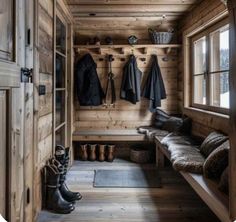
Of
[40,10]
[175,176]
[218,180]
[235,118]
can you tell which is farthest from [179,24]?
[235,118]

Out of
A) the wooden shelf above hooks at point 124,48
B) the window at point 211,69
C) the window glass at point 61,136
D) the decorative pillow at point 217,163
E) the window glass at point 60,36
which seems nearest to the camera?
the decorative pillow at point 217,163

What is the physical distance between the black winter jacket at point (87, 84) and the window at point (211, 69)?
4.86 feet

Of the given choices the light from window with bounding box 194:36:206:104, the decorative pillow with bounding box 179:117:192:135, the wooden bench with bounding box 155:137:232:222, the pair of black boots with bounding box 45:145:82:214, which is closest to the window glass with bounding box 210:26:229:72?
the light from window with bounding box 194:36:206:104

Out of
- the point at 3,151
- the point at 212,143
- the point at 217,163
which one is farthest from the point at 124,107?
the point at 3,151

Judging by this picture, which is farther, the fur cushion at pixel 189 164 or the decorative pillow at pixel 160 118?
the decorative pillow at pixel 160 118

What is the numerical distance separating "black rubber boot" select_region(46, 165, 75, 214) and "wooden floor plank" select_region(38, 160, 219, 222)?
0.08 m

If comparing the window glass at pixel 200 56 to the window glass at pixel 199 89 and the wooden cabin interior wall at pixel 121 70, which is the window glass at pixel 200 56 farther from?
the wooden cabin interior wall at pixel 121 70

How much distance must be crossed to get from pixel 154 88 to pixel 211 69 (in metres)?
1.18

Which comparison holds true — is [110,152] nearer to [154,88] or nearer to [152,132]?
[152,132]

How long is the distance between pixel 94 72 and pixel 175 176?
6.67ft

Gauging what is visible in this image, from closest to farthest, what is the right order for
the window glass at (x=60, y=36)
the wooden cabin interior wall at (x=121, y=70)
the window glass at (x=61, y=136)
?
the window glass at (x=60, y=36)
the window glass at (x=61, y=136)
the wooden cabin interior wall at (x=121, y=70)

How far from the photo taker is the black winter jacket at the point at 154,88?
15.0ft

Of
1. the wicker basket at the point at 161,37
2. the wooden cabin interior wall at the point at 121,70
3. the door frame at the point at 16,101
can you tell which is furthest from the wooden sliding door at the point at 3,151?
the wicker basket at the point at 161,37

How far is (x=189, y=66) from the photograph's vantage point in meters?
4.33
